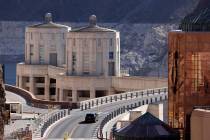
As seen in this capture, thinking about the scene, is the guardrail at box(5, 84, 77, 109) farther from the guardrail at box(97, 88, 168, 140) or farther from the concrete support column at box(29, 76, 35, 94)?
the concrete support column at box(29, 76, 35, 94)

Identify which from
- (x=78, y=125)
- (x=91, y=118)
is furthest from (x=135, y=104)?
(x=78, y=125)

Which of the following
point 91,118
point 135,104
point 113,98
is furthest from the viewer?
point 113,98

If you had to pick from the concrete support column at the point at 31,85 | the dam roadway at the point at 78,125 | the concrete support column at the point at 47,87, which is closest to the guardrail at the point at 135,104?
the dam roadway at the point at 78,125

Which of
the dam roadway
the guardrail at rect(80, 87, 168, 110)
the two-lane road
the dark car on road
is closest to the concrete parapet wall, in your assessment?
the guardrail at rect(80, 87, 168, 110)

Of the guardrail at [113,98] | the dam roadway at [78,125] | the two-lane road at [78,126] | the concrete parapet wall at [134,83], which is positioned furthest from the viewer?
the concrete parapet wall at [134,83]

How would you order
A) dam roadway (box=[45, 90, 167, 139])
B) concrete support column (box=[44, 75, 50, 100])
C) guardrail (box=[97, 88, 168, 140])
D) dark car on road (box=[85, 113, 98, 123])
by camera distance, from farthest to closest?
concrete support column (box=[44, 75, 50, 100])
dark car on road (box=[85, 113, 98, 123])
guardrail (box=[97, 88, 168, 140])
dam roadway (box=[45, 90, 167, 139])

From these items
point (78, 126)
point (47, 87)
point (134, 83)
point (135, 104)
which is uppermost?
point (134, 83)

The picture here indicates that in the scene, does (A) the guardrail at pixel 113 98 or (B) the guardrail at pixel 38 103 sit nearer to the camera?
(B) the guardrail at pixel 38 103

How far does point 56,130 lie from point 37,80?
5492 centimetres

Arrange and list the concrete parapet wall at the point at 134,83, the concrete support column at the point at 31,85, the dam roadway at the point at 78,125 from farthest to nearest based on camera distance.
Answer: the concrete support column at the point at 31,85, the concrete parapet wall at the point at 134,83, the dam roadway at the point at 78,125

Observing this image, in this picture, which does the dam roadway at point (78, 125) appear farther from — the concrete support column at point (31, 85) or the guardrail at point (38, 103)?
the concrete support column at point (31, 85)

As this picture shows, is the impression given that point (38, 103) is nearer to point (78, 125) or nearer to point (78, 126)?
point (78, 125)

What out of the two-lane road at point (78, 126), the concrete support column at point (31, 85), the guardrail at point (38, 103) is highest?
the concrete support column at point (31, 85)

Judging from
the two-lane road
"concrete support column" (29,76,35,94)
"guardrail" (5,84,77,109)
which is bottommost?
the two-lane road
